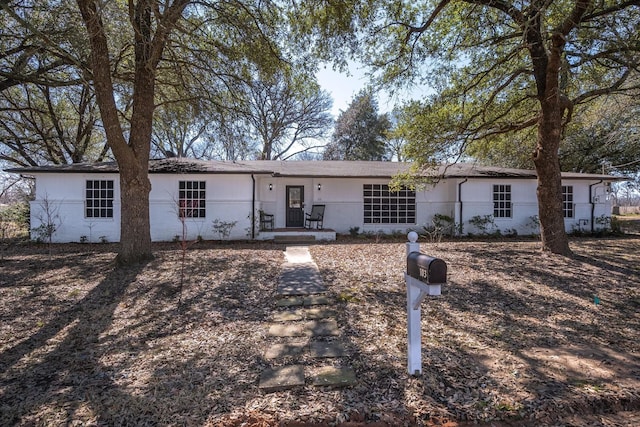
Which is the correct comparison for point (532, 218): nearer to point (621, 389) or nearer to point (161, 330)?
point (621, 389)

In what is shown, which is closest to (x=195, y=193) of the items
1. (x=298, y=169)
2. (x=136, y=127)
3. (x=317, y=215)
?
(x=298, y=169)

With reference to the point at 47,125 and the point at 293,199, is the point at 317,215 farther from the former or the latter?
the point at 47,125

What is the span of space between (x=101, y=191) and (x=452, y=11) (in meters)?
12.4

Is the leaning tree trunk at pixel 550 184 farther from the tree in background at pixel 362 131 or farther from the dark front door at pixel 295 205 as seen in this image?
the tree in background at pixel 362 131

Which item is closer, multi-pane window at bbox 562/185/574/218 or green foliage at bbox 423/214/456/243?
green foliage at bbox 423/214/456/243

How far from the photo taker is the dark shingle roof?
475 inches

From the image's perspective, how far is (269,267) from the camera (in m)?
7.51

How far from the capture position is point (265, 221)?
13.4 metres

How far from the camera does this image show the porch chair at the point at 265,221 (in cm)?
1340

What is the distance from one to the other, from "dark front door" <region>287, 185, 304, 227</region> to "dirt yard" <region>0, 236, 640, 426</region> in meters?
7.26

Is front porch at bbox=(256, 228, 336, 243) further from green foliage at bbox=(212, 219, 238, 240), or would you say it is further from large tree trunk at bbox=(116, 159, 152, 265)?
large tree trunk at bbox=(116, 159, 152, 265)

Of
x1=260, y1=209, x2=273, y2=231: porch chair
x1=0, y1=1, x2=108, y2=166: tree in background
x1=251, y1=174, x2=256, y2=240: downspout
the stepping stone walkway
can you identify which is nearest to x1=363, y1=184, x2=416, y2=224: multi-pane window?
x1=260, y1=209, x2=273, y2=231: porch chair

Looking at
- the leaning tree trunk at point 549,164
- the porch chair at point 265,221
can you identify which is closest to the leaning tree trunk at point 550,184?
the leaning tree trunk at point 549,164

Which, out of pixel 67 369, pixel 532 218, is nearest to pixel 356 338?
pixel 67 369
